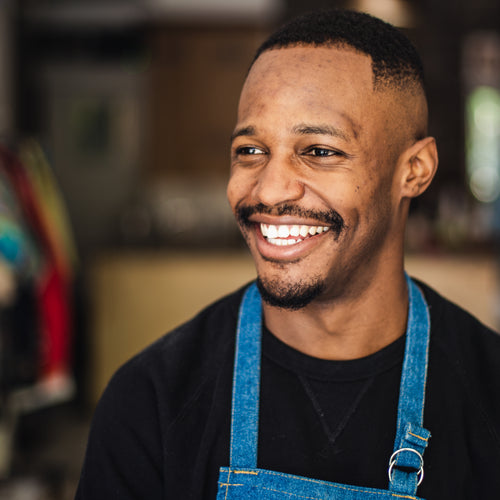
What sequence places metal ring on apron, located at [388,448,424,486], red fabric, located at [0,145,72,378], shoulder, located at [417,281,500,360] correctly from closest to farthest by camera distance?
1. metal ring on apron, located at [388,448,424,486]
2. shoulder, located at [417,281,500,360]
3. red fabric, located at [0,145,72,378]

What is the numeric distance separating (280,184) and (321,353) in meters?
0.29

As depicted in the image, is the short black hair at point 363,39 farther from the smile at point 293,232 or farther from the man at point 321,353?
the smile at point 293,232

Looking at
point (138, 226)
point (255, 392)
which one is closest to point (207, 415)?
point (255, 392)

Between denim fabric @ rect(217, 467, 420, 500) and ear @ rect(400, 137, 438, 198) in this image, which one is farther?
ear @ rect(400, 137, 438, 198)

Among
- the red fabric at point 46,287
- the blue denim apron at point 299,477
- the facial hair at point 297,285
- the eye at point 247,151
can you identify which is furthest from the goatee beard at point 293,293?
the red fabric at point 46,287

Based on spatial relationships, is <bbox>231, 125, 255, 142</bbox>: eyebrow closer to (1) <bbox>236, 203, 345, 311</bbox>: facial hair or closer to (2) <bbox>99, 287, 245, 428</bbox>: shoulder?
(1) <bbox>236, 203, 345, 311</bbox>: facial hair

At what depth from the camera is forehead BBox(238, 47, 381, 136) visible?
89 centimetres

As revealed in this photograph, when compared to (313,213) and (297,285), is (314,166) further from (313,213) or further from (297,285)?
(297,285)

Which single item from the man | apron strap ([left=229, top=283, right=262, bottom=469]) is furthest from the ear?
apron strap ([left=229, top=283, right=262, bottom=469])

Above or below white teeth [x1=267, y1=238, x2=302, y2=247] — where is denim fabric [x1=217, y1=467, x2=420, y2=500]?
below

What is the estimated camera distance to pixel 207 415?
94 cm

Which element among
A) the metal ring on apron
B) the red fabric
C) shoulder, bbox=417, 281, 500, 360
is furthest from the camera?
the red fabric

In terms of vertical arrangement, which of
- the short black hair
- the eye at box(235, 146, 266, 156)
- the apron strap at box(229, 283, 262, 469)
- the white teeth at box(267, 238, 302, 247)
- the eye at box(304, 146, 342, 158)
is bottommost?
the apron strap at box(229, 283, 262, 469)

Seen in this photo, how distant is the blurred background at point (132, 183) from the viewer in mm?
2271
